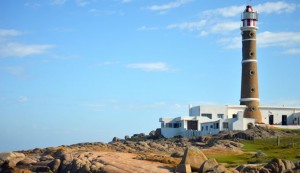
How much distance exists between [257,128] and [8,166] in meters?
42.6

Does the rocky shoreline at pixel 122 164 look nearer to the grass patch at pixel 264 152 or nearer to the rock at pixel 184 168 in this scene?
the rock at pixel 184 168

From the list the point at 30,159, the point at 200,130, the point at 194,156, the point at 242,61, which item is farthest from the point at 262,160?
the point at 242,61

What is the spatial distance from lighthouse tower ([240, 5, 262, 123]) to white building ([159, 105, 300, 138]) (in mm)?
1366

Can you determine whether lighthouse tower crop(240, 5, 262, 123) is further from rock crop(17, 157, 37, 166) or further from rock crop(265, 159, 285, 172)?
rock crop(265, 159, 285, 172)

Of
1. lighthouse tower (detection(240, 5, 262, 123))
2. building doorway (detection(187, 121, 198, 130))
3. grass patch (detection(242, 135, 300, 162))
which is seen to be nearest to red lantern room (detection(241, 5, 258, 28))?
lighthouse tower (detection(240, 5, 262, 123))

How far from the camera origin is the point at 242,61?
8331 cm

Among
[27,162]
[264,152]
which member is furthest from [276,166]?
[264,152]

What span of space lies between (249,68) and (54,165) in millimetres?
53131

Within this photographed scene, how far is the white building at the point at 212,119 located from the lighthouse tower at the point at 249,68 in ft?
4.48

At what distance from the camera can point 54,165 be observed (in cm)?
3419

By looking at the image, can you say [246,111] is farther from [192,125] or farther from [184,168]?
[184,168]

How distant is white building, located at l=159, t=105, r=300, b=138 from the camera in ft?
261

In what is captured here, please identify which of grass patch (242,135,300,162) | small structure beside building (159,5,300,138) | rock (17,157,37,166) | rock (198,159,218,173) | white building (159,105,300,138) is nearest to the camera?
rock (198,159,218,173)

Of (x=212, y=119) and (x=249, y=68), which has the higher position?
(x=249, y=68)
